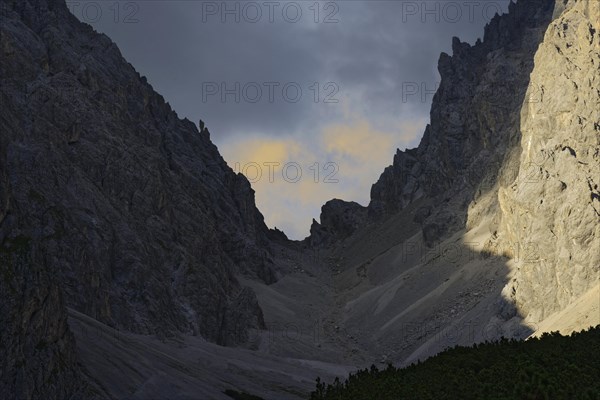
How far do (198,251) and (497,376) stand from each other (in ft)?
450

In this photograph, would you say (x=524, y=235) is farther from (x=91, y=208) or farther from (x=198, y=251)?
(x=198, y=251)

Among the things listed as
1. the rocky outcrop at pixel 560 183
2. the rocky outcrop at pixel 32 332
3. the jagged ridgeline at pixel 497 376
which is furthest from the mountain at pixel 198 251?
the jagged ridgeline at pixel 497 376

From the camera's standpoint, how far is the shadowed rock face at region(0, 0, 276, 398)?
237 ft

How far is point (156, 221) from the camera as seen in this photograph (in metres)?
151

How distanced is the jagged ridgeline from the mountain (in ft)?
122

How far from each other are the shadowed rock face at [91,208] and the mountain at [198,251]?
339mm

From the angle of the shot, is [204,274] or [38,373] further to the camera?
[204,274]

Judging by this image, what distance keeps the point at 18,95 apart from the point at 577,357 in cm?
11849

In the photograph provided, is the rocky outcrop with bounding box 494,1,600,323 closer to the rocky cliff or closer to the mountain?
the rocky cliff

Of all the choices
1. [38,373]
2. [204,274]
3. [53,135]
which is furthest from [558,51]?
[38,373]

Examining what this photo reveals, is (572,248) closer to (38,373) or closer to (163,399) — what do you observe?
(163,399)

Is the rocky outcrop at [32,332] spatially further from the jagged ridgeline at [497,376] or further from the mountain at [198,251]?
the jagged ridgeline at [497,376]

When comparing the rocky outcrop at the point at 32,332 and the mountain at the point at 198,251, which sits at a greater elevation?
the mountain at the point at 198,251

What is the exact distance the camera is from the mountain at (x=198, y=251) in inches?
3051
